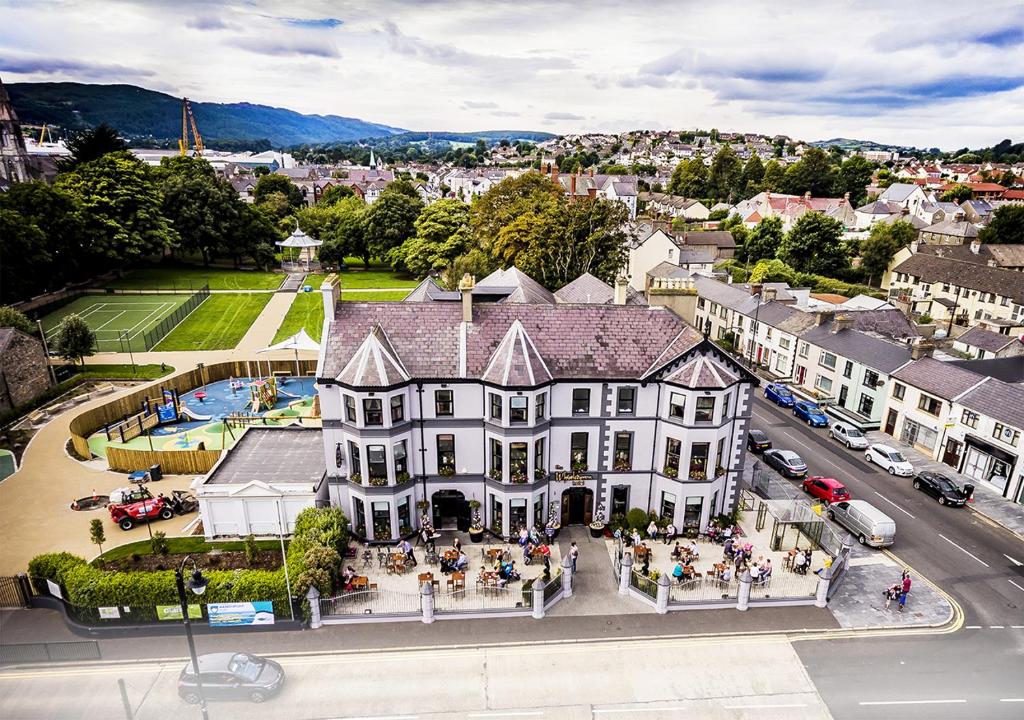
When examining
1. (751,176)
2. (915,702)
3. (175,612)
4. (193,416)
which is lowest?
(915,702)

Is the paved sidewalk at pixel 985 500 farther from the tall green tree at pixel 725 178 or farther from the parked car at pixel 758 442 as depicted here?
the tall green tree at pixel 725 178

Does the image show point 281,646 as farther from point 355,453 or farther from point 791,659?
point 791,659

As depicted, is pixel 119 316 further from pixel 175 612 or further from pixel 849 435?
pixel 849 435

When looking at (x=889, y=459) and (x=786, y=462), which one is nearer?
(x=786, y=462)

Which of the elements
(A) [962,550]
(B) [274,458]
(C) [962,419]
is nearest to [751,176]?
(C) [962,419]

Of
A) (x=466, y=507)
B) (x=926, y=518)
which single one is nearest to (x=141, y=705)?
(x=466, y=507)
